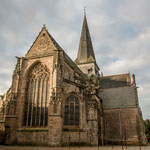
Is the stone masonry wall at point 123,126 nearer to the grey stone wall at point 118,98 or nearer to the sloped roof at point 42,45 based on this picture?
the grey stone wall at point 118,98

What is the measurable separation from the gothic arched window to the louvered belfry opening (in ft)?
6.13

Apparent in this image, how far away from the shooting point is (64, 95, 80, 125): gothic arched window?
1510 cm

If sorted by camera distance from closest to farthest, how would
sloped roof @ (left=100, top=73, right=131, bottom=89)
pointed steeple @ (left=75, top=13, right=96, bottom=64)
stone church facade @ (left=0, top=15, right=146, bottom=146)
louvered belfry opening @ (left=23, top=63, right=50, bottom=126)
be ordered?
1. stone church facade @ (left=0, top=15, right=146, bottom=146)
2. louvered belfry opening @ (left=23, top=63, right=50, bottom=126)
3. sloped roof @ (left=100, top=73, right=131, bottom=89)
4. pointed steeple @ (left=75, top=13, right=96, bottom=64)

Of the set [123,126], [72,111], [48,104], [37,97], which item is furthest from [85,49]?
[48,104]

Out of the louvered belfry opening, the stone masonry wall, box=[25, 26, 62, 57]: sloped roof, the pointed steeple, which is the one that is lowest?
the stone masonry wall

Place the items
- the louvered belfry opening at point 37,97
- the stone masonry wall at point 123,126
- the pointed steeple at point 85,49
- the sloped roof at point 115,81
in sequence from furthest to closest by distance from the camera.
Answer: the pointed steeple at point 85,49 < the sloped roof at point 115,81 < the stone masonry wall at point 123,126 < the louvered belfry opening at point 37,97

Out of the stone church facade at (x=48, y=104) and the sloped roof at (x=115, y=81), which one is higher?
the sloped roof at (x=115, y=81)

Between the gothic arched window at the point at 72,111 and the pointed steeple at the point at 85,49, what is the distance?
18956 mm

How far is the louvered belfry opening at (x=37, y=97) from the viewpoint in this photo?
15016 millimetres

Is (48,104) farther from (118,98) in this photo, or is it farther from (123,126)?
(118,98)

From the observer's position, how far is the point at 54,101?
13961 millimetres

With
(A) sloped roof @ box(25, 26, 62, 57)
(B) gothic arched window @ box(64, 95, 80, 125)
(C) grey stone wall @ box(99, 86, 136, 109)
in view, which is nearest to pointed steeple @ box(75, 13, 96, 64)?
(C) grey stone wall @ box(99, 86, 136, 109)

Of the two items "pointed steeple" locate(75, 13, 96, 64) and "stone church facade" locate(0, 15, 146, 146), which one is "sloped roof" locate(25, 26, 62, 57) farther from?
"pointed steeple" locate(75, 13, 96, 64)

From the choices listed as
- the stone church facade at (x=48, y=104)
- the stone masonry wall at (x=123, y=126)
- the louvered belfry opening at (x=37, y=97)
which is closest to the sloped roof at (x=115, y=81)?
the stone masonry wall at (x=123, y=126)
